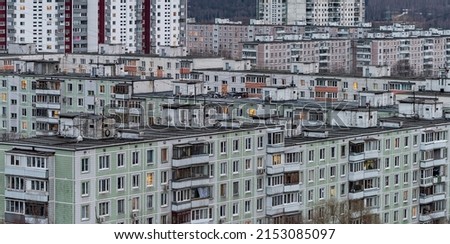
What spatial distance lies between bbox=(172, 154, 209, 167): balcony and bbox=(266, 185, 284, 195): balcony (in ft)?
3.19

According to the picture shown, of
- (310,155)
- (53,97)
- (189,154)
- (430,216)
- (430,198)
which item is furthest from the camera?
(53,97)

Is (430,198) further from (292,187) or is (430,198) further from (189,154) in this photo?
(189,154)

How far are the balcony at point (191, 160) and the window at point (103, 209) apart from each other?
118 cm

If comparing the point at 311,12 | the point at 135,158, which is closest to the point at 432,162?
the point at 135,158

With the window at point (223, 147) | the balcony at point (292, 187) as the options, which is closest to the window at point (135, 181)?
the window at point (223, 147)

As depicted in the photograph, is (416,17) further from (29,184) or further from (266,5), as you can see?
(29,184)

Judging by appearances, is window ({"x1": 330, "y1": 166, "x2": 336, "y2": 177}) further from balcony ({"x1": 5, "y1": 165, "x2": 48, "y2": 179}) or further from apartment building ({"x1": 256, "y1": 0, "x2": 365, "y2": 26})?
apartment building ({"x1": 256, "y1": 0, "x2": 365, "y2": 26})

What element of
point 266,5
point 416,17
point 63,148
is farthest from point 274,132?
point 416,17

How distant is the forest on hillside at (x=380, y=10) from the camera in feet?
285

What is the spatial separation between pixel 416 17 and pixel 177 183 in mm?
78550

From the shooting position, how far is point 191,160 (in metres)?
12.5

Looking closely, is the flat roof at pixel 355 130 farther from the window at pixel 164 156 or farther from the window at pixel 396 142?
the window at pixel 164 156

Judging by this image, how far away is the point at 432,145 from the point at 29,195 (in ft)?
19.4

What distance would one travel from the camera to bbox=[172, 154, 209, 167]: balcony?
12250 millimetres
